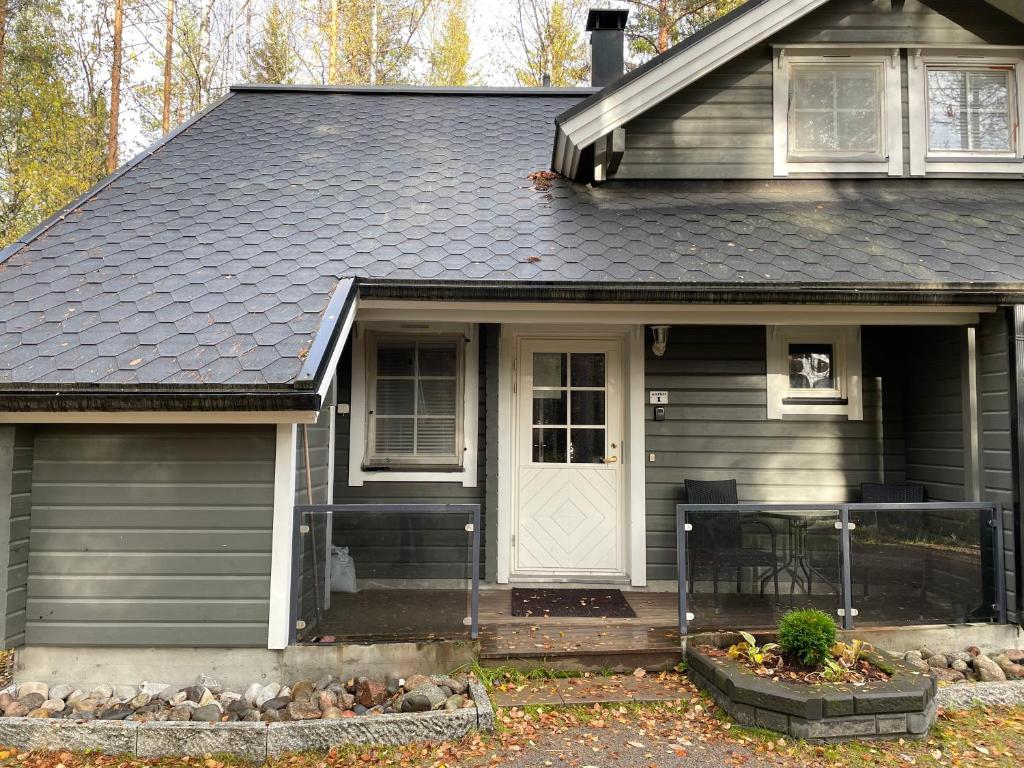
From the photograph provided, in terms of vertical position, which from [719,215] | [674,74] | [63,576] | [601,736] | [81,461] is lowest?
[601,736]

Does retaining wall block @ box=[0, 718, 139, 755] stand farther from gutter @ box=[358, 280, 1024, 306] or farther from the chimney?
the chimney

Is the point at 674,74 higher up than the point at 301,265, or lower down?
higher up

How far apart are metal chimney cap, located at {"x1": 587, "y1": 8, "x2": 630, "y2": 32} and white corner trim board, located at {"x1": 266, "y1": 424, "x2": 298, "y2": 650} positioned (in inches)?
275

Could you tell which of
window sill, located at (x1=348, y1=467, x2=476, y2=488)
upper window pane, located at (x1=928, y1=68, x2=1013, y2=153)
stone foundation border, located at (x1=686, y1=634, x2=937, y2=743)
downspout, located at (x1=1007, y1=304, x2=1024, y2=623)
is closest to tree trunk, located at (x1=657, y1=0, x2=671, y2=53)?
upper window pane, located at (x1=928, y1=68, x2=1013, y2=153)

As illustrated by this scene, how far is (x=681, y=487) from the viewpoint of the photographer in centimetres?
536

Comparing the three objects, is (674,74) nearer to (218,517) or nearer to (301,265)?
(301,265)

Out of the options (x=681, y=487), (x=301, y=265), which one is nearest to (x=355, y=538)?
(x=301, y=265)

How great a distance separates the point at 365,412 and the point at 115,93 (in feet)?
39.3

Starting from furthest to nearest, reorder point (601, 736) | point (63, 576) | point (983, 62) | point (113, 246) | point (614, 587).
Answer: point (983, 62)
point (614, 587)
point (113, 246)
point (63, 576)
point (601, 736)

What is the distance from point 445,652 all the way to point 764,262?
3.51 m

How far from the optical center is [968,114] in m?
5.73

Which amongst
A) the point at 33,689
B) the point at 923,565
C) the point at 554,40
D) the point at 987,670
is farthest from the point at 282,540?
the point at 554,40

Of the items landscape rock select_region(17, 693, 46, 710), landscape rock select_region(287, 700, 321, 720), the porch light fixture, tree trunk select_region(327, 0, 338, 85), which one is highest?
tree trunk select_region(327, 0, 338, 85)

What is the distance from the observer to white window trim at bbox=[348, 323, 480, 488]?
5.31 m
